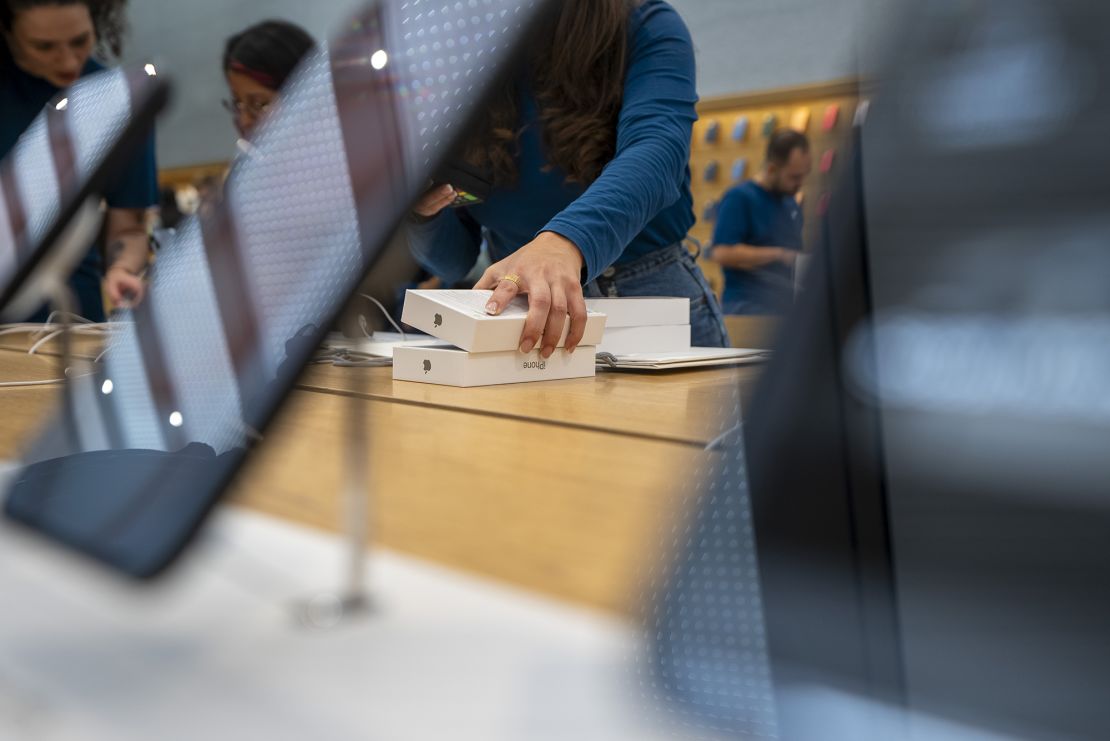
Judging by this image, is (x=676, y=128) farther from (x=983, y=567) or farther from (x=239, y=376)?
(x=983, y=567)

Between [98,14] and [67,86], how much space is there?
0.33 meters

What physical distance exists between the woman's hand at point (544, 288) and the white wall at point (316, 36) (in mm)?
1002

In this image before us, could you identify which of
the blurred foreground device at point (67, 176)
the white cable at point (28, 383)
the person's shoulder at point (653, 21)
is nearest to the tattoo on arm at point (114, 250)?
the blurred foreground device at point (67, 176)

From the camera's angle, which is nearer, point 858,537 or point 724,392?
point 858,537

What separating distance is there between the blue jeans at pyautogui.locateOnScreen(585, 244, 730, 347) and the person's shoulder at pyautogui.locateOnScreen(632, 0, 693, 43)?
1.03 ft

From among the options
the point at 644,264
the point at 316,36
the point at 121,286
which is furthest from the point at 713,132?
the point at 121,286

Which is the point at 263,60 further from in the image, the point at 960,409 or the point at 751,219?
the point at 960,409

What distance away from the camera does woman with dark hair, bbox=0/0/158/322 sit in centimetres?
169

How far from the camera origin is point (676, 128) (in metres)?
1.12

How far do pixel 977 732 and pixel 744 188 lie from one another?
2.76 m

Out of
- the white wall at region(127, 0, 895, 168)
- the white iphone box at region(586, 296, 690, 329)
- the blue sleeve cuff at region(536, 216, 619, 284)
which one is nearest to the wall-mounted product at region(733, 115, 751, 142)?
the white wall at region(127, 0, 895, 168)

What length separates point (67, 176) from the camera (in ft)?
2.65

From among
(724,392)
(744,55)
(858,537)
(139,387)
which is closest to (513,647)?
(858,537)

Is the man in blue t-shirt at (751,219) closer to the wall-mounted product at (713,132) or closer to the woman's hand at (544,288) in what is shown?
the wall-mounted product at (713,132)
